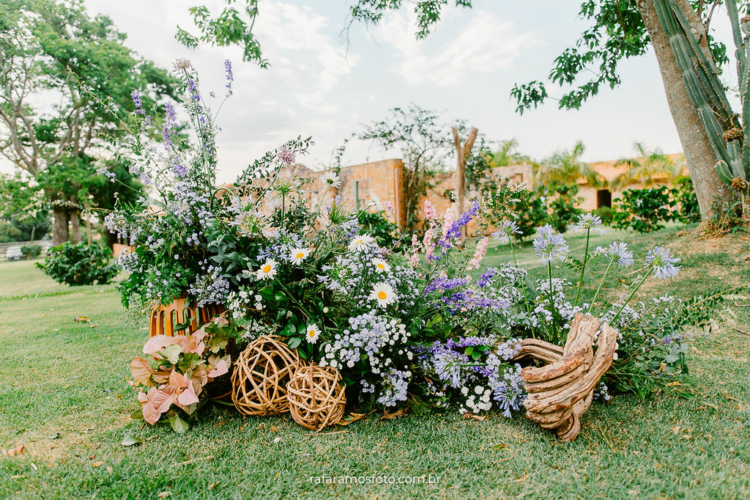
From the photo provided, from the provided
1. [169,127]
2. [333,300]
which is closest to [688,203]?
[333,300]

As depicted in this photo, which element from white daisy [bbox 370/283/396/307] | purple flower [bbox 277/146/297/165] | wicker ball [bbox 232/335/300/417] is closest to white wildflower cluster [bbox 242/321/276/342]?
wicker ball [bbox 232/335/300/417]

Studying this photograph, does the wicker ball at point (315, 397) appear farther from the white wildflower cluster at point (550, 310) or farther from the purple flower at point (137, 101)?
the purple flower at point (137, 101)

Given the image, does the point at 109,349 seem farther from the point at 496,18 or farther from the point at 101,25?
the point at 101,25

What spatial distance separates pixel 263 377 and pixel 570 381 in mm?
1452

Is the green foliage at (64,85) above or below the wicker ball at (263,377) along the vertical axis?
above

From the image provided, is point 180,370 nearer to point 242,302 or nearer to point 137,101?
point 242,302

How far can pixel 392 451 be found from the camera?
2.05m

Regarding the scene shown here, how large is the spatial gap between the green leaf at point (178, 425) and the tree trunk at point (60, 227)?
22291 millimetres

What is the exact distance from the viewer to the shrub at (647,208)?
8734 mm

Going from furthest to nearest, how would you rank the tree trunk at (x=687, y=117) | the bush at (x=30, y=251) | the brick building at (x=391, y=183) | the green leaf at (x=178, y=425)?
the bush at (x=30, y=251)
the brick building at (x=391, y=183)
the tree trunk at (x=687, y=117)
the green leaf at (x=178, y=425)

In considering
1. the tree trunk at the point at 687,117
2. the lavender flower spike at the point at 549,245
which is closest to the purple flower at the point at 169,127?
the lavender flower spike at the point at 549,245

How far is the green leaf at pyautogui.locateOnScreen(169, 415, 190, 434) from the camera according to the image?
227 cm

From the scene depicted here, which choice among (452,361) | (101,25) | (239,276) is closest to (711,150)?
(452,361)

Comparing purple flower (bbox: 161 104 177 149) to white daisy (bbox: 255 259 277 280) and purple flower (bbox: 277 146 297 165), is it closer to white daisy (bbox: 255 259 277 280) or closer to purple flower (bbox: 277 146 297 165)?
purple flower (bbox: 277 146 297 165)
